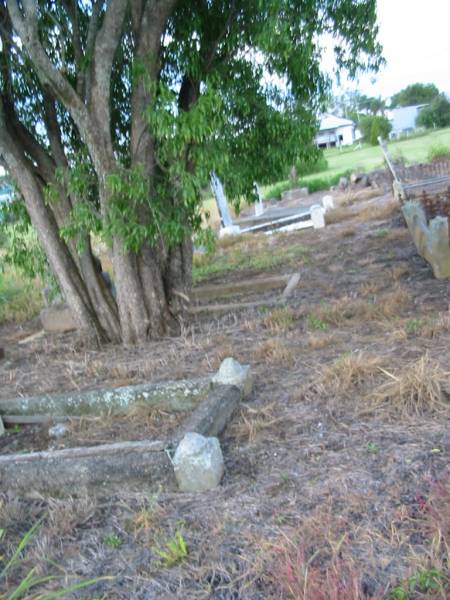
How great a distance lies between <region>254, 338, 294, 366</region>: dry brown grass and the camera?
550 centimetres

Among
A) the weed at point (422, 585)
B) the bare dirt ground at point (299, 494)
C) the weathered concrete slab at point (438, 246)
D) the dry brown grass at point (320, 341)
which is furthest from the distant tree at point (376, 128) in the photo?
the weed at point (422, 585)

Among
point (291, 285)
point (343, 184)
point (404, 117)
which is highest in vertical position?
point (404, 117)

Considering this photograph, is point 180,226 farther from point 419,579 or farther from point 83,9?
point 419,579

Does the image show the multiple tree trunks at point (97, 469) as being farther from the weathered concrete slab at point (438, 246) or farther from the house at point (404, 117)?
the house at point (404, 117)

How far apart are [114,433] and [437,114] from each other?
3134 inches

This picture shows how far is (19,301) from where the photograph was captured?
38.3 feet

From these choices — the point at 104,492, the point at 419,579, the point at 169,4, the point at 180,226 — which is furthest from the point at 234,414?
the point at 169,4

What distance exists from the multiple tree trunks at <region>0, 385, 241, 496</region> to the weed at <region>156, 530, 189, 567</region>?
0.67 metres

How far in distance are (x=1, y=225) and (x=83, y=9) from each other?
2.93 meters

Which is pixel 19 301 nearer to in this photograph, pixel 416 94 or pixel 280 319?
pixel 280 319

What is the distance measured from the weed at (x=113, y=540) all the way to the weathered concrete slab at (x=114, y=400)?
166cm

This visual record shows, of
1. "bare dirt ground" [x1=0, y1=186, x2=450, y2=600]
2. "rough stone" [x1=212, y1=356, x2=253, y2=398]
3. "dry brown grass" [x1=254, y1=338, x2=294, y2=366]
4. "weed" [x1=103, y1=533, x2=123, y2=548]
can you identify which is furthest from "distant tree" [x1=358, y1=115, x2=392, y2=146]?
"weed" [x1=103, y1=533, x2=123, y2=548]

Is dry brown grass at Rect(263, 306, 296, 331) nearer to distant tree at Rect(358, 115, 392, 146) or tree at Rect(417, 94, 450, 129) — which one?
distant tree at Rect(358, 115, 392, 146)

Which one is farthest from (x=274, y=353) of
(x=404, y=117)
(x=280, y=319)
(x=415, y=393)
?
(x=404, y=117)
